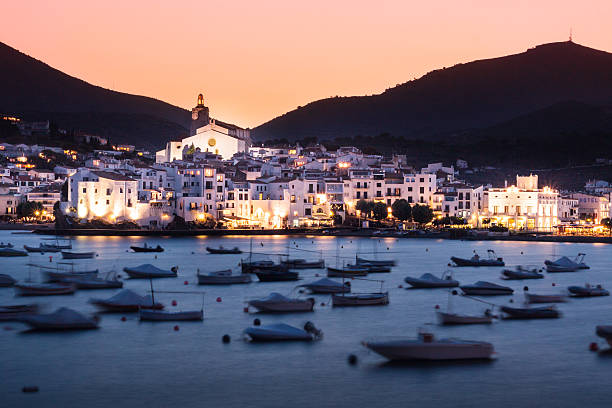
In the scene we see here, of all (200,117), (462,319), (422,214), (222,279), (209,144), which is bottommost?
(462,319)

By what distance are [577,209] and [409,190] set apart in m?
18.4

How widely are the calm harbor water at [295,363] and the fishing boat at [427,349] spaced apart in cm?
23

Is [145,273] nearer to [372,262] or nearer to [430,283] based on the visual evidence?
[430,283]

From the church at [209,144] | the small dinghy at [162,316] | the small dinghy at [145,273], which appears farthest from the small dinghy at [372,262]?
the church at [209,144]

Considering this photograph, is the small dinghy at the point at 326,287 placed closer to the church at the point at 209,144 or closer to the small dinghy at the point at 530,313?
the small dinghy at the point at 530,313

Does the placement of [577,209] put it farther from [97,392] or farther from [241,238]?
[97,392]

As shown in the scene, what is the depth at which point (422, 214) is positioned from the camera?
6475cm

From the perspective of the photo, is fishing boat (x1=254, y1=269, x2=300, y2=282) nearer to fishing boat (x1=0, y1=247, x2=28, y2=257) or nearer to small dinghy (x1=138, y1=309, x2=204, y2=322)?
small dinghy (x1=138, y1=309, x2=204, y2=322)

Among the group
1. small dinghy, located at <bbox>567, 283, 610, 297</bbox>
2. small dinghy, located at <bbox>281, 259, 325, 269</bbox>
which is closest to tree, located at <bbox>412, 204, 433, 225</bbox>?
small dinghy, located at <bbox>281, 259, 325, 269</bbox>

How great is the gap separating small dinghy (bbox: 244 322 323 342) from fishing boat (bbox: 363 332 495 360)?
2.48 meters

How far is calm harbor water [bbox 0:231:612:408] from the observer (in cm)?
1642

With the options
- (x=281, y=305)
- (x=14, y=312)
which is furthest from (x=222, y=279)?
(x=14, y=312)

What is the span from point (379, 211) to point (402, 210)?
1884 mm

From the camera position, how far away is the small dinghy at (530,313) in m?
24.3
